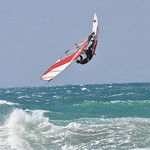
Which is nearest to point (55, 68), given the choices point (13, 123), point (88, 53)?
point (88, 53)

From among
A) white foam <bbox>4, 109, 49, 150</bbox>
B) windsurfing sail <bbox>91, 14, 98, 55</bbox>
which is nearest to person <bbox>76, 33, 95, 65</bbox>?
windsurfing sail <bbox>91, 14, 98, 55</bbox>

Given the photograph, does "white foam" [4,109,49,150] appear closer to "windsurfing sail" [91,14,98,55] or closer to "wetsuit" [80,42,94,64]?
"wetsuit" [80,42,94,64]

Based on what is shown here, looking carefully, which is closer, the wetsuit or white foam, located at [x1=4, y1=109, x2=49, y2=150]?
the wetsuit

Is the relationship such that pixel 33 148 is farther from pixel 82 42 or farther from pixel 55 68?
pixel 82 42

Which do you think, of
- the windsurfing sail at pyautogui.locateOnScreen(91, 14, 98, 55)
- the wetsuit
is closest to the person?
the wetsuit

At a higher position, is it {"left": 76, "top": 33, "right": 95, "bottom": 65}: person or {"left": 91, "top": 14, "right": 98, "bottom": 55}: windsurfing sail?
{"left": 91, "top": 14, "right": 98, "bottom": 55}: windsurfing sail

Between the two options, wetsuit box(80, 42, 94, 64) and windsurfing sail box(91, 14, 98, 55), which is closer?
wetsuit box(80, 42, 94, 64)

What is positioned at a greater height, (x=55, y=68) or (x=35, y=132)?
(x=55, y=68)

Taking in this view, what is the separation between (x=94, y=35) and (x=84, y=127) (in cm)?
435

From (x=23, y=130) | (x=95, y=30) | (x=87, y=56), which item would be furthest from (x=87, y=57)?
(x=23, y=130)

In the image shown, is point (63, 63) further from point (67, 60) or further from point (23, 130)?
point (23, 130)

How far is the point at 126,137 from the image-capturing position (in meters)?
11.5

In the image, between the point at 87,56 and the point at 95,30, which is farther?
the point at 95,30

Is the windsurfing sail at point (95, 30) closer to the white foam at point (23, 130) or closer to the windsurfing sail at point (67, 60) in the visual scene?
the windsurfing sail at point (67, 60)
